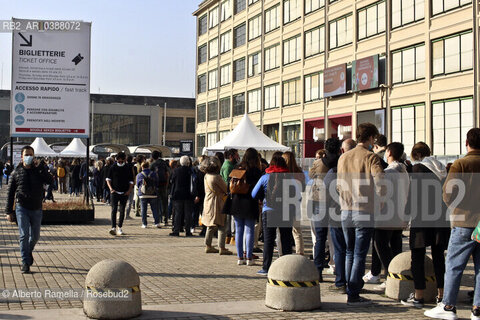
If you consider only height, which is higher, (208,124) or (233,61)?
(233,61)

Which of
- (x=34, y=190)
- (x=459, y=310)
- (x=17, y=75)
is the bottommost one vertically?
(x=459, y=310)

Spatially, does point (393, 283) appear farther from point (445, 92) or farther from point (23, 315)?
point (445, 92)

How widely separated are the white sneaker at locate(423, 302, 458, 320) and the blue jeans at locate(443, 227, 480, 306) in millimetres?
83

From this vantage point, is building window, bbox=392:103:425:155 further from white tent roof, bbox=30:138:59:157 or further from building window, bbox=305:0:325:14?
white tent roof, bbox=30:138:59:157

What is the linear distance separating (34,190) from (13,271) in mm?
1256

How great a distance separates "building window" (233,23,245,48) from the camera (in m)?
59.8

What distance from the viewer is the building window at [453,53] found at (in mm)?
31750

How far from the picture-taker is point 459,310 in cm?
719

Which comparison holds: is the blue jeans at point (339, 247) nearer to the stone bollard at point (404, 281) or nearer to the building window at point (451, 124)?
the stone bollard at point (404, 281)

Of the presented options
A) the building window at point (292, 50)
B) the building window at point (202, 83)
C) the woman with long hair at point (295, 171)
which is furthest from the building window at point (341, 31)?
the woman with long hair at point (295, 171)

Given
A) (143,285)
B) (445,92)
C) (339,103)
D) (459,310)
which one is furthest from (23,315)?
(339,103)

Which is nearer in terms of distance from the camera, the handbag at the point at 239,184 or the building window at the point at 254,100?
the handbag at the point at 239,184

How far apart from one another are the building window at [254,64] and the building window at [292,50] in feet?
16.3

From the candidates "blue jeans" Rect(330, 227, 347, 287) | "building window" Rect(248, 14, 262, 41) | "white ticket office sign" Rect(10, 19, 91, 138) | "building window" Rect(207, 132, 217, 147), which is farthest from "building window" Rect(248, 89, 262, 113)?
"blue jeans" Rect(330, 227, 347, 287)
